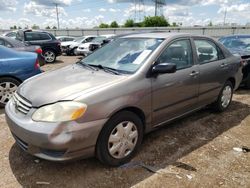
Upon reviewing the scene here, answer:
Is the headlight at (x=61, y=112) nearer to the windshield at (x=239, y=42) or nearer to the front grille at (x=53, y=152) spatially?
the front grille at (x=53, y=152)

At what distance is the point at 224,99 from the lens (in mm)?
5410

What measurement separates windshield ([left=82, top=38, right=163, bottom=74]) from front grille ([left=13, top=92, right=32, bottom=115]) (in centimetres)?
119

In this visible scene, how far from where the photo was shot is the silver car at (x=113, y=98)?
2.88m

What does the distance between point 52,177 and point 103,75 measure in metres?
1.38

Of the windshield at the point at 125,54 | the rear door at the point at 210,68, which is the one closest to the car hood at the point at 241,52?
the rear door at the point at 210,68

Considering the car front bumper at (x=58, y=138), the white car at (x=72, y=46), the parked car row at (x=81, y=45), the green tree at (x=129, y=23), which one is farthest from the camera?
the green tree at (x=129, y=23)

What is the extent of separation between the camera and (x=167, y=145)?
3.98m

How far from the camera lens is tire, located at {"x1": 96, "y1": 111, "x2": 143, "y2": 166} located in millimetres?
3117

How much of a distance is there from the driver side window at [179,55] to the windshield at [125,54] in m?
0.19

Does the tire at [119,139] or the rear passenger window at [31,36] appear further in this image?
the rear passenger window at [31,36]

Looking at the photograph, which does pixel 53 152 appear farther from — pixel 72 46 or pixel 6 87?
pixel 72 46

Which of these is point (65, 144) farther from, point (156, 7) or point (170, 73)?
point (156, 7)

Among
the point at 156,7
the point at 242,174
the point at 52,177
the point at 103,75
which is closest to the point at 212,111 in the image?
the point at 242,174

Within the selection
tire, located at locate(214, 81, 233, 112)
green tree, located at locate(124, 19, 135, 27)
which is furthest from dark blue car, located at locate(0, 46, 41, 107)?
green tree, located at locate(124, 19, 135, 27)
